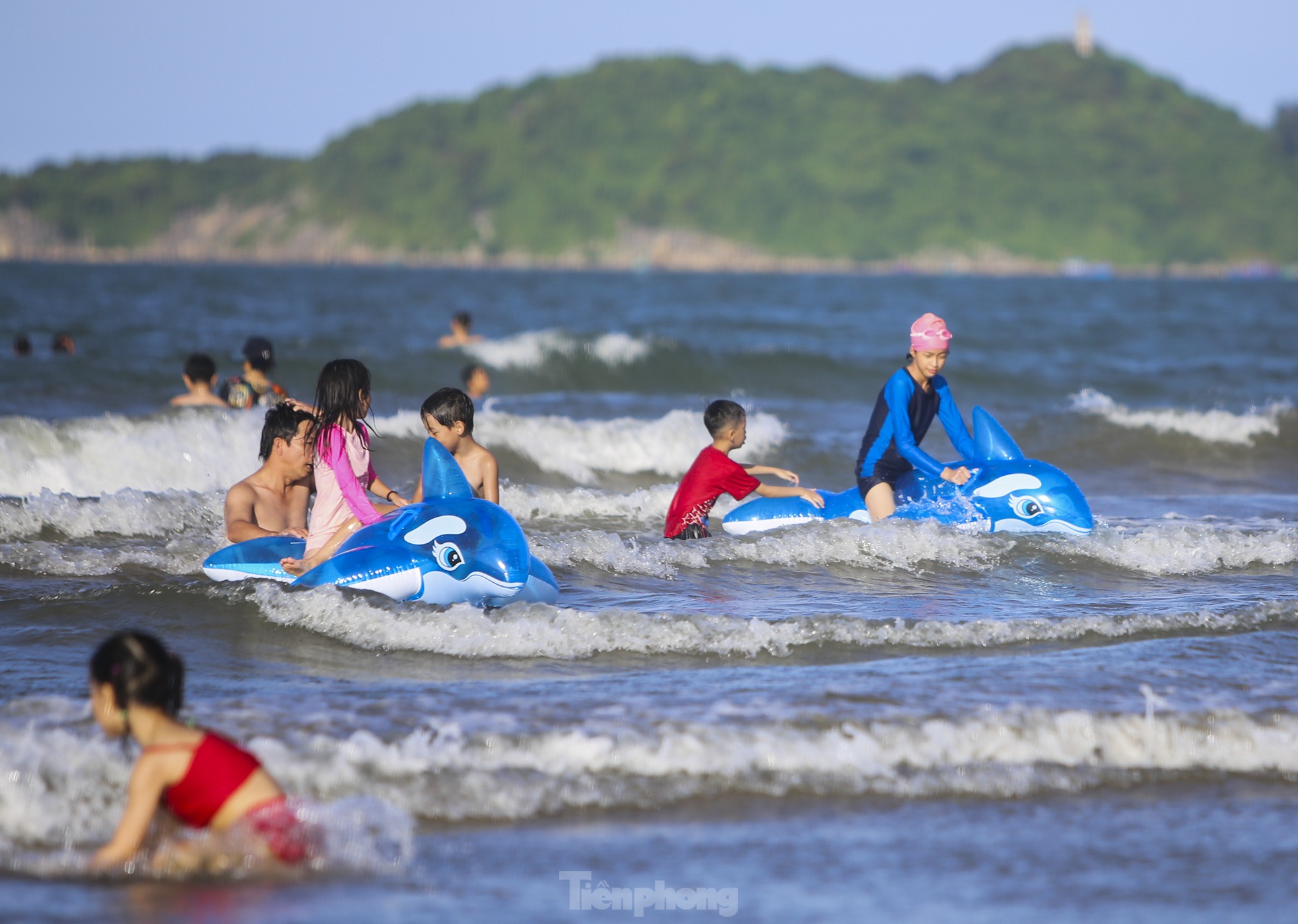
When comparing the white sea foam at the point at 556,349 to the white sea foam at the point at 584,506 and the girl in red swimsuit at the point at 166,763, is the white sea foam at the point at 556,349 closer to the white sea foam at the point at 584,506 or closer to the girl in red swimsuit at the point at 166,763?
the white sea foam at the point at 584,506

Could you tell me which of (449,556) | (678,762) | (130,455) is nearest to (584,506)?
(449,556)

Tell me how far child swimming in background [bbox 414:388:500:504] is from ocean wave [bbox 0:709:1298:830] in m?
2.32

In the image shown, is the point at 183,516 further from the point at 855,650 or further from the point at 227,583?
the point at 855,650

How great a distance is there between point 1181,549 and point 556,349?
15.8m

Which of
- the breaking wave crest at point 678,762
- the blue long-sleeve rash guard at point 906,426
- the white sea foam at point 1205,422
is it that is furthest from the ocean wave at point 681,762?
the white sea foam at point 1205,422

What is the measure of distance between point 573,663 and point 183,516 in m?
4.77

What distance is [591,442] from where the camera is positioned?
554 inches

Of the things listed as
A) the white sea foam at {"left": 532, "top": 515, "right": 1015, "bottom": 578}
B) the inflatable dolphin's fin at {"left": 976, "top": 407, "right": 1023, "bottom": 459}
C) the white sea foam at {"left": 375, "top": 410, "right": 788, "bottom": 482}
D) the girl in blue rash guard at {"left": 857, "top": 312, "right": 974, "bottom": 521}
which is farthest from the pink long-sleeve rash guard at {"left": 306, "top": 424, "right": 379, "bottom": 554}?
the white sea foam at {"left": 375, "top": 410, "right": 788, "bottom": 482}

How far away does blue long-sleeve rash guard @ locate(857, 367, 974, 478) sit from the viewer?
27.1 feet

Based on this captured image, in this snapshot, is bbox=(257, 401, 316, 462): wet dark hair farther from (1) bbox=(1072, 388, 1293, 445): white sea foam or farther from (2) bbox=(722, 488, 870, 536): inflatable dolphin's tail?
(1) bbox=(1072, 388, 1293, 445): white sea foam

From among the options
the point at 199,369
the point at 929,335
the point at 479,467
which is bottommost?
A: the point at 479,467

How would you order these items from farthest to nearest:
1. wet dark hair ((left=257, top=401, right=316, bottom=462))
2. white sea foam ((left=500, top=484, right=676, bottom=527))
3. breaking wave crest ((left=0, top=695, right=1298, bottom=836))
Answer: white sea foam ((left=500, top=484, right=676, bottom=527)) < wet dark hair ((left=257, top=401, right=316, bottom=462)) < breaking wave crest ((left=0, top=695, right=1298, bottom=836))

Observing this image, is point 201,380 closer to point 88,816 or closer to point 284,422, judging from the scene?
point 284,422

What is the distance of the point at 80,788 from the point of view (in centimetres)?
433
